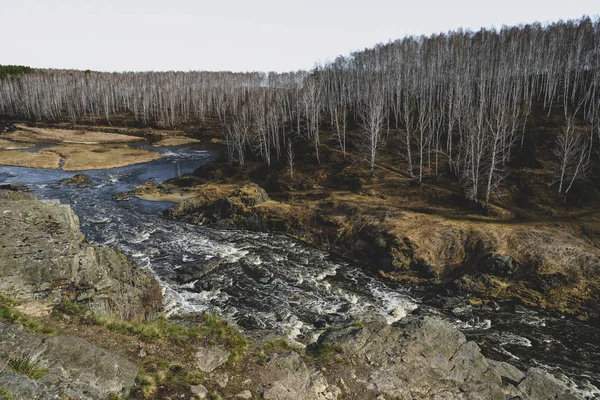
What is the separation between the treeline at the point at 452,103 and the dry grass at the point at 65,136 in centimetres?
2133

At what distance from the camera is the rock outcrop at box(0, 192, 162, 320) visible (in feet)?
54.2

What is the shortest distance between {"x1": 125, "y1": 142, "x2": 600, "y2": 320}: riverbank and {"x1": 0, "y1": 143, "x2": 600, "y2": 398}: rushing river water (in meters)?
2.10

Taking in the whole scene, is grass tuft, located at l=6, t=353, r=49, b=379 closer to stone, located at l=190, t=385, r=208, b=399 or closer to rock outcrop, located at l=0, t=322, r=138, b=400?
rock outcrop, located at l=0, t=322, r=138, b=400

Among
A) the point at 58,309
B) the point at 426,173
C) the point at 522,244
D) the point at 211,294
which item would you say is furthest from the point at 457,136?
the point at 58,309

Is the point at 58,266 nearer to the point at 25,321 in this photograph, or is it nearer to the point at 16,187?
the point at 25,321

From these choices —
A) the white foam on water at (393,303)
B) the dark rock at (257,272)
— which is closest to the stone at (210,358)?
the white foam on water at (393,303)

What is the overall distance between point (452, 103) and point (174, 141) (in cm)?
7859

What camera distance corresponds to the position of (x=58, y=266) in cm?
1764

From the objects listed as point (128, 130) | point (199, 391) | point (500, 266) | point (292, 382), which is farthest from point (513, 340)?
point (128, 130)

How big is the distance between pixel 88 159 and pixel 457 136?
2986 inches

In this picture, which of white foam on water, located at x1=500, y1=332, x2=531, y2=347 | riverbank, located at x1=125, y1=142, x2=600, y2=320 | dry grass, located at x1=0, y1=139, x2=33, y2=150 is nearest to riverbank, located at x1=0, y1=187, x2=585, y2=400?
white foam on water, located at x1=500, y1=332, x2=531, y2=347

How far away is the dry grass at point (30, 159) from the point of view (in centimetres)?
7475

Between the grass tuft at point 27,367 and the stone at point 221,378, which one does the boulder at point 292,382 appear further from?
the grass tuft at point 27,367

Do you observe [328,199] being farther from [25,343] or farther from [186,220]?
[25,343]
